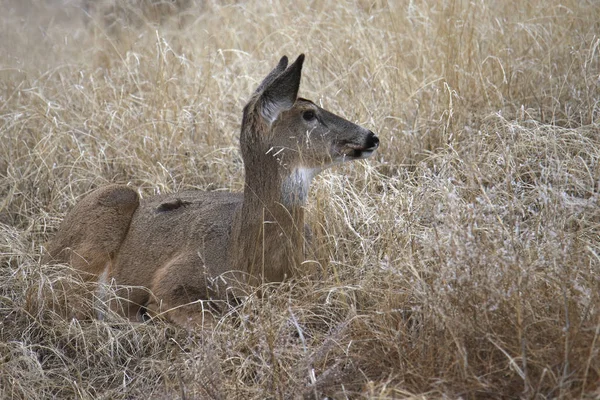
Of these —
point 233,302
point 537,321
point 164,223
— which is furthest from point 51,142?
point 537,321

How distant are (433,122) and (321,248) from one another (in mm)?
1649

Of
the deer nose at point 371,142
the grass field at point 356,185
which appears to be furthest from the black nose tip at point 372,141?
the grass field at point 356,185

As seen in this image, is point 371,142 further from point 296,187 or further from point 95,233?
point 95,233

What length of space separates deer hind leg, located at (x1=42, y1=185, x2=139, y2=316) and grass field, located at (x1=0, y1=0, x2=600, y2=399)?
0.63ft

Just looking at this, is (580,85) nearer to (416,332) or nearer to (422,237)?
(422,237)

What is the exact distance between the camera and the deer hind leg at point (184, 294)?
15.2 feet

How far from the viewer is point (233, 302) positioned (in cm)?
464

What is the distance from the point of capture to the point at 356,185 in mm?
5883

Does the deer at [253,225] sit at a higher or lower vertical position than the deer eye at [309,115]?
lower

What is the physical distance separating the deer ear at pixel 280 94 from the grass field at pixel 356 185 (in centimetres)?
72

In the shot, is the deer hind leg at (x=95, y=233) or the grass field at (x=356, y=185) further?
the deer hind leg at (x=95, y=233)

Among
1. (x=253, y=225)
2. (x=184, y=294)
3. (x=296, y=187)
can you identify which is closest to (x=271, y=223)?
(x=253, y=225)

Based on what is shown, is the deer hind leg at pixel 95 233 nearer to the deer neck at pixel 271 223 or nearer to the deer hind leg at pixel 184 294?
the deer hind leg at pixel 184 294

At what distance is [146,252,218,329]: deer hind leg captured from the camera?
4.64m
